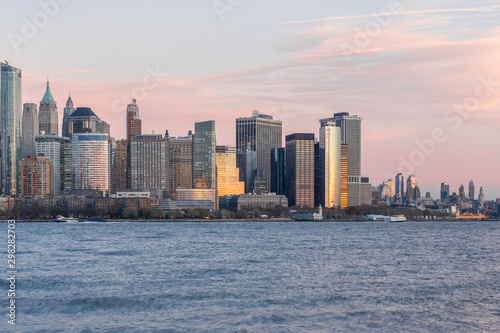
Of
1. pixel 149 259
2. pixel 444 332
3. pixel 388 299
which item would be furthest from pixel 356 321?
pixel 149 259

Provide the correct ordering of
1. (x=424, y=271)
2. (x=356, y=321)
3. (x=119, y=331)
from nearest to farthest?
1. (x=119, y=331)
2. (x=356, y=321)
3. (x=424, y=271)

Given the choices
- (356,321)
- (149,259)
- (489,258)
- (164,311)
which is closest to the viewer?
(356,321)

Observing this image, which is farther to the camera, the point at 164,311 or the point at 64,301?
the point at 64,301

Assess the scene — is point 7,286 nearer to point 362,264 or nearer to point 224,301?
point 224,301

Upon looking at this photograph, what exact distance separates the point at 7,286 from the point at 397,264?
3503 centimetres

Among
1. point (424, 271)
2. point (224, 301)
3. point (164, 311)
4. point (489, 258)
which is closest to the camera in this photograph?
point (164, 311)

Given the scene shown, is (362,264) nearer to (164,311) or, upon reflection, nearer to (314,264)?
(314,264)

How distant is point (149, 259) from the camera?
63.2m

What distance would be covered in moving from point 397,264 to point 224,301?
1039 inches

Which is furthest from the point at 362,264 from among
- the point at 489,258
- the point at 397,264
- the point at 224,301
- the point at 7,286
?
the point at 7,286

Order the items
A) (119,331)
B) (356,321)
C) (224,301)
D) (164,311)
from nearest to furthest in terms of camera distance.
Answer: (119,331), (356,321), (164,311), (224,301)

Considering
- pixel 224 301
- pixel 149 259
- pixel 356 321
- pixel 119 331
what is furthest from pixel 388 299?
pixel 149 259

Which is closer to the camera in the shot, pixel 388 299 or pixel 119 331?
pixel 119 331

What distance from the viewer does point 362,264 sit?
59031 mm
